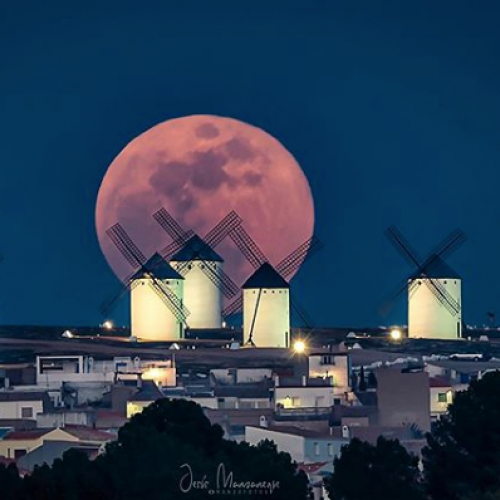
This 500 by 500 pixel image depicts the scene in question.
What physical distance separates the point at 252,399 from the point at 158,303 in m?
45.0

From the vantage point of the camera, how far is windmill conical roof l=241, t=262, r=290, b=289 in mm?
156875

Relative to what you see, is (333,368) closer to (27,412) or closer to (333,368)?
(333,368)

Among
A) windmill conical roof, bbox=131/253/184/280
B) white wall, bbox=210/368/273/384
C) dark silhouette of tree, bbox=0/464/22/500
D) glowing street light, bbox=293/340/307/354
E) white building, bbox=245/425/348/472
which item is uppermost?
windmill conical roof, bbox=131/253/184/280

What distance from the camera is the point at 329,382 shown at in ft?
390

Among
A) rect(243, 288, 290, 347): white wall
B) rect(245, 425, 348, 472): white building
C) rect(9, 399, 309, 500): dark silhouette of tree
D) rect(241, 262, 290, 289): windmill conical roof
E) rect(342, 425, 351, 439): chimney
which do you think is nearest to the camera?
rect(9, 399, 309, 500): dark silhouette of tree

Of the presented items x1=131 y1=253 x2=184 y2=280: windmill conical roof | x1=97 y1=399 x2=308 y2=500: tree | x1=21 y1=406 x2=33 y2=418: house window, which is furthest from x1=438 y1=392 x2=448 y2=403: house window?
x1=131 y1=253 x2=184 y2=280: windmill conical roof

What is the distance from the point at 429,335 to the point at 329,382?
4768cm

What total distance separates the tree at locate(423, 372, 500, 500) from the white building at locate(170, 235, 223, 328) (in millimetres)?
84447

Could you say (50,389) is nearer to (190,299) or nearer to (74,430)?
(74,430)

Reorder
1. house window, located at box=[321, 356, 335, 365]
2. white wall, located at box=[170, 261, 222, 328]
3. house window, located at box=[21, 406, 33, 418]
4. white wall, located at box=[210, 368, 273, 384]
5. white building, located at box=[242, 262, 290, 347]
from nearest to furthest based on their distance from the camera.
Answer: house window, located at box=[21, 406, 33, 418], house window, located at box=[321, 356, 335, 365], white wall, located at box=[210, 368, 273, 384], white building, located at box=[242, 262, 290, 347], white wall, located at box=[170, 261, 222, 328]

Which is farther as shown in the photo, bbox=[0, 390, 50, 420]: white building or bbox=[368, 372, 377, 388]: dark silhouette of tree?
bbox=[368, 372, 377, 388]: dark silhouette of tree

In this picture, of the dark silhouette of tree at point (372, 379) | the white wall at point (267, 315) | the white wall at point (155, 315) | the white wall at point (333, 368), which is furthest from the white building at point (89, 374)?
the white wall at point (155, 315)

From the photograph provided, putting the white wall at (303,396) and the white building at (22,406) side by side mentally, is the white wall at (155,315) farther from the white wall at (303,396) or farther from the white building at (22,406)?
the white building at (22,406)

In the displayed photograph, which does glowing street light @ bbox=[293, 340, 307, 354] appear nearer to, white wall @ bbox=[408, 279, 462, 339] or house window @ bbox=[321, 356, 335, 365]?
white wall @ bbox=[408, 279, 462, 339]
